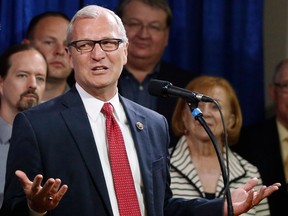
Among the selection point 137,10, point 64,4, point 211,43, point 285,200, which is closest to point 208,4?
point 211,43

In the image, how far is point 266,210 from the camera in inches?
151

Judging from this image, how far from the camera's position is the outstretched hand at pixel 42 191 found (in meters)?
2.23

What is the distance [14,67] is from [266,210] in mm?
1369

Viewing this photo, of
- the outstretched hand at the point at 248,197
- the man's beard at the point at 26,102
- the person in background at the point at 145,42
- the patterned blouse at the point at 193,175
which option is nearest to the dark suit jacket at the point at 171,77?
the person in background at the point at 145,42

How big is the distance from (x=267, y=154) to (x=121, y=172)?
1.82 m

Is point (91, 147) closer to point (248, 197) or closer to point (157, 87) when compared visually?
point (157, 87)

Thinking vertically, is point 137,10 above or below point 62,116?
above

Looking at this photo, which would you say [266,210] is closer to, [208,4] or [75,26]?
[208,4]

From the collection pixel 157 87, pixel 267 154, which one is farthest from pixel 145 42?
pixel 157 87

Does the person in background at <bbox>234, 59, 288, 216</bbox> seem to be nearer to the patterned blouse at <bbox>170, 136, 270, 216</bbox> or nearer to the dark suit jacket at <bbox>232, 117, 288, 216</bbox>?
the dark suit jacket at <bbox>232, 117, 288, 216</bbox>

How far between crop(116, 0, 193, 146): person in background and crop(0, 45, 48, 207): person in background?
68 cm

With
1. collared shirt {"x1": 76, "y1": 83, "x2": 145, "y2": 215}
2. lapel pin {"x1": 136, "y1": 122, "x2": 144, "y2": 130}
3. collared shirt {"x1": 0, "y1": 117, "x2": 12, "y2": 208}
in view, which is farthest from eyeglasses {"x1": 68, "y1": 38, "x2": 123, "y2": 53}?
collared shirt {"x1": 0, "y1": 117, "x2": 12, "y2": 208}

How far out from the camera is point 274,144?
4.24 meters

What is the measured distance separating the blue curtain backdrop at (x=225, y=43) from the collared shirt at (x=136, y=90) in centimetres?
49
